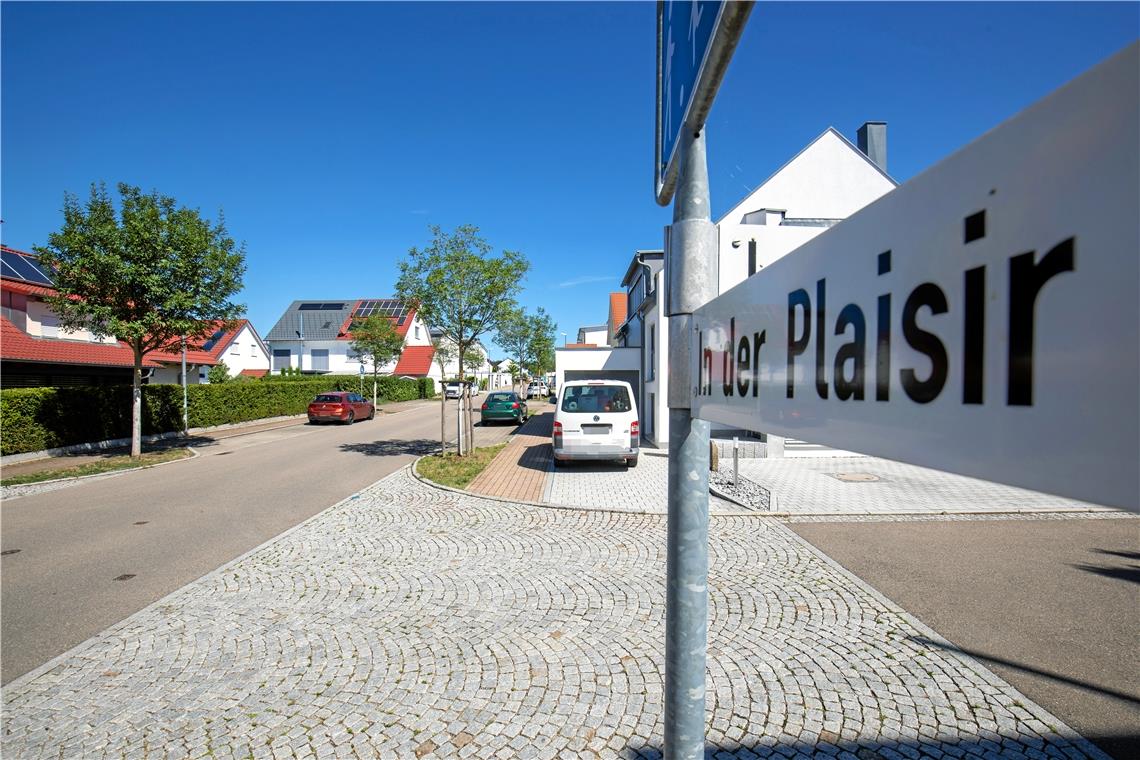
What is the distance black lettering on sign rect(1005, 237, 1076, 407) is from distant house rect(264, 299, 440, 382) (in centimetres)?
5744

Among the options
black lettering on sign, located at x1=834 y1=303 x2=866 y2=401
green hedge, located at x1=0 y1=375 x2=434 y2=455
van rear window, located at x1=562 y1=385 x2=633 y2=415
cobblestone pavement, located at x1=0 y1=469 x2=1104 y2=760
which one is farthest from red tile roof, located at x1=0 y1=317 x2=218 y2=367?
black lettering on sign, located at x1=834 y1=303 x2=866 y2=401

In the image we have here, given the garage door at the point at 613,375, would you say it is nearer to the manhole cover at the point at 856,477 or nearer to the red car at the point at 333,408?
the manhole cover at the point at 856,477

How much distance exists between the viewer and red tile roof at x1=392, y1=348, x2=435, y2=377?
56.0 metres

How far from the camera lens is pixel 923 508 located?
28.9 ft

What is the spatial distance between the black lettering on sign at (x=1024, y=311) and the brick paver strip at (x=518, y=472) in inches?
366

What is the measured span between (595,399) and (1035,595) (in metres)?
8.45

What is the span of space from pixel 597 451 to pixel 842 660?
8.24 metres

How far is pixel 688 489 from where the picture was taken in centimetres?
128

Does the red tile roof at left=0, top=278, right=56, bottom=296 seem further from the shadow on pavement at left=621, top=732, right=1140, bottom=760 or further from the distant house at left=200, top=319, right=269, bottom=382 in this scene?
the shadow on pavement at left=621, top=732, right=1140, bottom=760

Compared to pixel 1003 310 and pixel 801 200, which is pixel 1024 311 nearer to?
pixel 1003 310

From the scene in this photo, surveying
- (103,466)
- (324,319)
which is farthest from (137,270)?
(324,319)

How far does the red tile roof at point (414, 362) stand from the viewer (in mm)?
55969

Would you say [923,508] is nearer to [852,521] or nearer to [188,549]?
[852,521]

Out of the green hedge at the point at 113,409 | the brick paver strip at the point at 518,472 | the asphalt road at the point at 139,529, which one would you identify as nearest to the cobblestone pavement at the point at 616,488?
the brick paver strip at the point at 518,472
